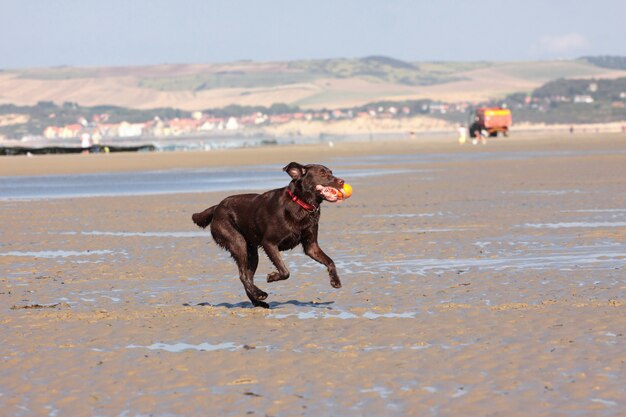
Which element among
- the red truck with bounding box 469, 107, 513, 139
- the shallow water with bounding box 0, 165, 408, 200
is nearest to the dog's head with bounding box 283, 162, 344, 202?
the shallow water with bounding box 0, 165, 408, 200

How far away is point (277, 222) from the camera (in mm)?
12516

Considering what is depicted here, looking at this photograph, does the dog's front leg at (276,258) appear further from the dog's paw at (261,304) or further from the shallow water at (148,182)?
the shallow water at (148,182)

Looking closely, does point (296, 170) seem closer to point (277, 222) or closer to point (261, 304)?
point (277, 222)

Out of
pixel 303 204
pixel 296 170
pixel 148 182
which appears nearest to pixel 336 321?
pixel 303 204

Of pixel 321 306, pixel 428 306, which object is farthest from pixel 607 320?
pixel 321 306

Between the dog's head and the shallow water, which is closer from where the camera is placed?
the dog's head

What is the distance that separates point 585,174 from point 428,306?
25096 millimetres

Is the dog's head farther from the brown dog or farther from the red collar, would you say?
the red collar

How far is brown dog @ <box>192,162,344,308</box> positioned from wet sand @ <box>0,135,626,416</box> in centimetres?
41

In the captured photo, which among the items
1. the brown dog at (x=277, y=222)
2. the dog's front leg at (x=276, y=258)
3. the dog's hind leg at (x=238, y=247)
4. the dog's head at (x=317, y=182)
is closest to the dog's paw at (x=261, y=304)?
the brown dog at (x=277, y=222)

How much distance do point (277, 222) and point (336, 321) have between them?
1.44 meters

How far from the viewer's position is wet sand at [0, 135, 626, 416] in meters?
8.42

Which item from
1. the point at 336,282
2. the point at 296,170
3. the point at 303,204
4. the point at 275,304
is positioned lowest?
the point at 275,304

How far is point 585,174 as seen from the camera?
36.4m
